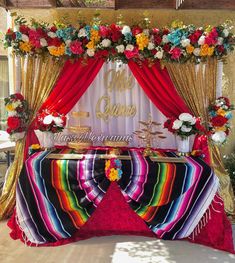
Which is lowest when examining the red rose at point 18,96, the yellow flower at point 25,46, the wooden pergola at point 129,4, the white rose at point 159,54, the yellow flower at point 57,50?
the red rose at point 18,96

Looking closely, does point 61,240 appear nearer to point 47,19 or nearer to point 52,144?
point 52,144

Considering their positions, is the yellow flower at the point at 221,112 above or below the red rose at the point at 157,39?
below

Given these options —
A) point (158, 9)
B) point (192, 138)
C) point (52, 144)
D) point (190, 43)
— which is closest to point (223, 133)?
point (192, 138)

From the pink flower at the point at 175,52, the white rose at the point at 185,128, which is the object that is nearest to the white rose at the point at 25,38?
the pink flower at the point at 175,52

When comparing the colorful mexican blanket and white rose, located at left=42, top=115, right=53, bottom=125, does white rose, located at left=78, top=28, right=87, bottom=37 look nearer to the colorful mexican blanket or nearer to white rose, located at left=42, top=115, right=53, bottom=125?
white rose, located at left=42, top=115, right=53, bottom=125

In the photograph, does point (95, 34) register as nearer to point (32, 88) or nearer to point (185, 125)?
point (32, 88)

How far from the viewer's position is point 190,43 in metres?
3.89

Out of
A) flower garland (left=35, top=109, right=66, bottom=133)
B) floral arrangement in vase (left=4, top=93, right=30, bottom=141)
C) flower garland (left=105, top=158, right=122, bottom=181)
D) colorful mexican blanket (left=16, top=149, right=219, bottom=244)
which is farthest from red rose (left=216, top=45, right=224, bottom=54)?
floral arrangement in vase (left=4, top=93, right=30, bottom=141)

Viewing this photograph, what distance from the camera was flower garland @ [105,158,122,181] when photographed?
353 centimetres

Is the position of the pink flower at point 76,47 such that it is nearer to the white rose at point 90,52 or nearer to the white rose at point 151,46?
the white rose at point 90,52

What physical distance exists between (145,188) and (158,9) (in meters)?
2.45

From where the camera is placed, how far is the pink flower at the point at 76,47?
3867 millimetres

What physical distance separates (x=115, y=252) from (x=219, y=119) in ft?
6.63

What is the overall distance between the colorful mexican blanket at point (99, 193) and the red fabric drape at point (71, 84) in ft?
2.87
